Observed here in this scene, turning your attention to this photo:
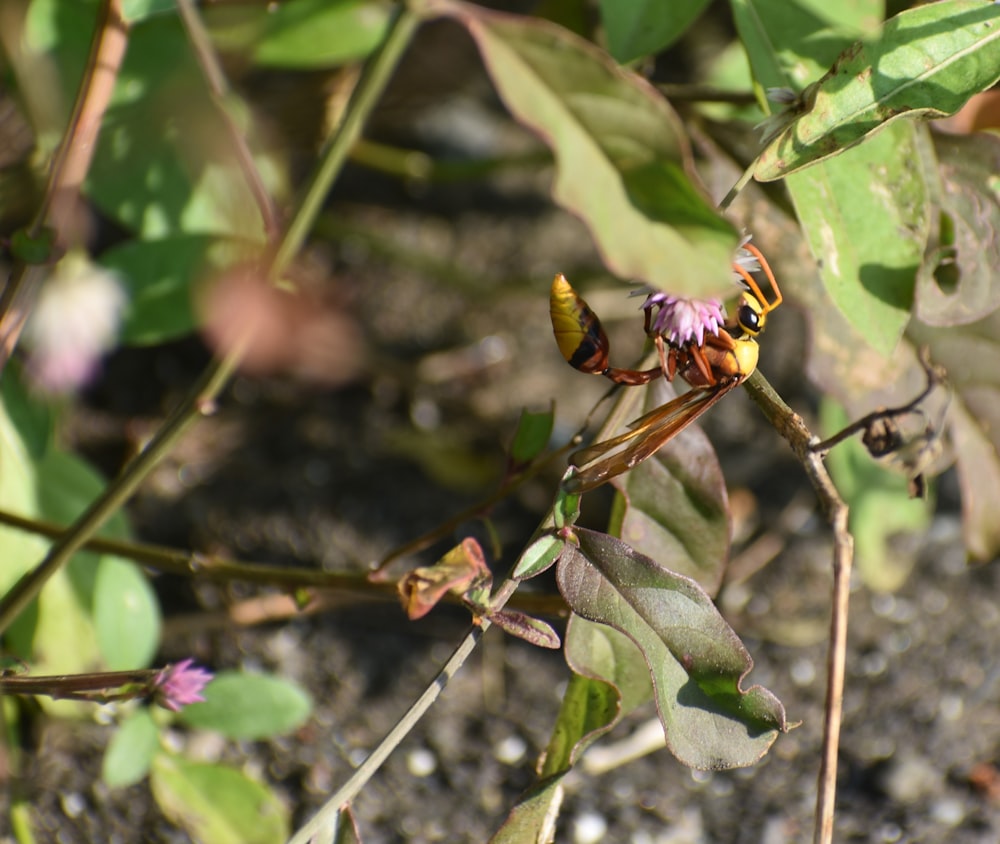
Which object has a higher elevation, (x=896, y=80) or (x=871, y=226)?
(x=896, y=80)

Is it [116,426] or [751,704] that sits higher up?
[751,704]

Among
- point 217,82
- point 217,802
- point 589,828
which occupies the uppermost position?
point 217,82

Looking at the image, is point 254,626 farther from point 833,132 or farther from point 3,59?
point 833,132

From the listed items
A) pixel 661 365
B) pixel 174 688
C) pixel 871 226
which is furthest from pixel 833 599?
pixel 174 688

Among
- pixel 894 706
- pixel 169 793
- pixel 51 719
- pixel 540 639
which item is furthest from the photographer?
pixel 894 706

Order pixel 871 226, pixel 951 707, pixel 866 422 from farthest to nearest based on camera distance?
pixel 951 707 < pixel 871 226 < pixel 866 422

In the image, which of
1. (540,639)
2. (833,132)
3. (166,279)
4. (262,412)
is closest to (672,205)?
(833,132)

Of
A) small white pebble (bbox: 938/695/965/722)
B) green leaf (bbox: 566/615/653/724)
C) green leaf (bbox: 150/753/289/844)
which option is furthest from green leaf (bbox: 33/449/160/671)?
small white pebble (bbox: 938/695/965/722)

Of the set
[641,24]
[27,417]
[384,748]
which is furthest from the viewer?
[27,417]

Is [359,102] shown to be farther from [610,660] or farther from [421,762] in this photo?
[421,762]
